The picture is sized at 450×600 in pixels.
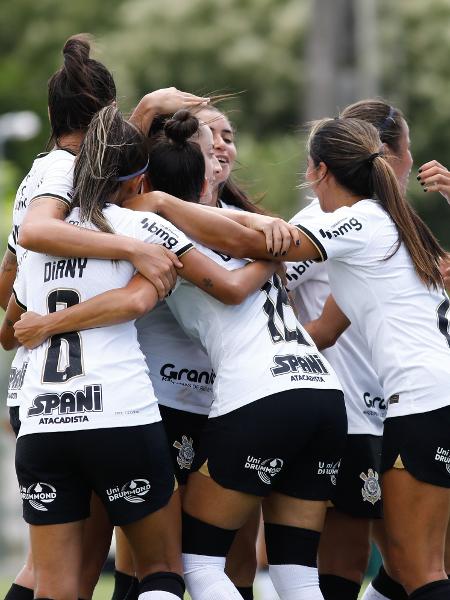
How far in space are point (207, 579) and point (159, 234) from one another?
1325mm

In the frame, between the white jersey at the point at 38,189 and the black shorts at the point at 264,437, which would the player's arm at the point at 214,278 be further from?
the white jersey at the point at 38,189

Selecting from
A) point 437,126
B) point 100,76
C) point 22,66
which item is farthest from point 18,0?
point 100,76

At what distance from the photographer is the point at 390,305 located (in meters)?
Answer: 5.14

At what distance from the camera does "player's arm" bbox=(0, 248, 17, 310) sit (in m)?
5.57

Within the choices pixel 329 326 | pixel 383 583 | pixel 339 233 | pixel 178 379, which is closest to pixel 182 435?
pixel 178 379

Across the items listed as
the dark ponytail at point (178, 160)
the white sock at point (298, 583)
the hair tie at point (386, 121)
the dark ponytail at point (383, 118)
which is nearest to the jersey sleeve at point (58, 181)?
the dark ponytail at point (178, 160)

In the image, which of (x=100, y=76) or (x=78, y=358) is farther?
(x=100, y=76)

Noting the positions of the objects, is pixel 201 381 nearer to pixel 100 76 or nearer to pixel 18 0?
pixel 100 76

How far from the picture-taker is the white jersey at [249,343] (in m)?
4.84

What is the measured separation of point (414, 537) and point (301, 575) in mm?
467

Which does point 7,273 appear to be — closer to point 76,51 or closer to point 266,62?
point 76,51

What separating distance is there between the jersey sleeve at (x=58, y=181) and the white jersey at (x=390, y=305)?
95cm

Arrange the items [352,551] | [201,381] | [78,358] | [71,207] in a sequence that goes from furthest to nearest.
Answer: [352,551], [201,381], [71,207], [78,358]

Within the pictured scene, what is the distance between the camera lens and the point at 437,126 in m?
29.3
